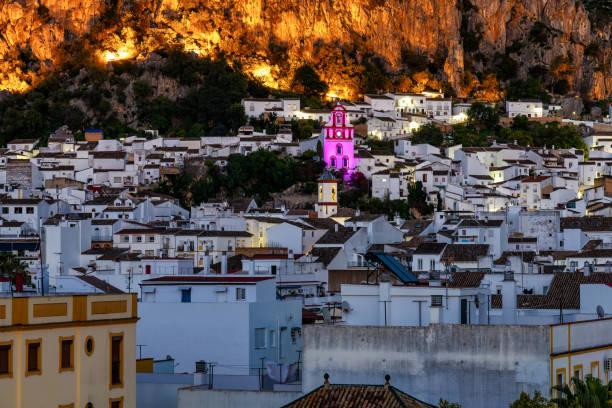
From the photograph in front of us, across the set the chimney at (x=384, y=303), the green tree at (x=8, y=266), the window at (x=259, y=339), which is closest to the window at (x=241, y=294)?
the window at (x=259, y=339)

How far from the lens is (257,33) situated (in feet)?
485

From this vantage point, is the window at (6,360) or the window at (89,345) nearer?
the window at (6,360)

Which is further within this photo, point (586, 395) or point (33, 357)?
point (33, 357)

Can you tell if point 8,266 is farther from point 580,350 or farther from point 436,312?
point 580,350

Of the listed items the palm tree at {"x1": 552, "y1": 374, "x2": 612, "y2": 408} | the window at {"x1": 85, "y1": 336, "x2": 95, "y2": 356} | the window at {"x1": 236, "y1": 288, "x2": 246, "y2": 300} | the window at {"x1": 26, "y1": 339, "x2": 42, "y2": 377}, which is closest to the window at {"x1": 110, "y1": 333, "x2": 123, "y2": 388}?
the window at {"x1": 85, "y1": 336, "x2": 95, "y2": 356}

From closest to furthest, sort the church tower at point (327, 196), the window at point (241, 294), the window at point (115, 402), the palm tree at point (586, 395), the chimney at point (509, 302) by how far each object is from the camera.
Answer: the palm tree at point (586, 395)
the window at point (115, 402)
the chimney at point (509, 302)
the window at point (241, 294)
the church tower at point (327, 196)

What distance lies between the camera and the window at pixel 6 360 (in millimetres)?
23734

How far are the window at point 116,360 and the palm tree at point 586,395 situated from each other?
7698 millimetres

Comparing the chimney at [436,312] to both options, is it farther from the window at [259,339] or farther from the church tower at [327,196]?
the church tower at [327,196]

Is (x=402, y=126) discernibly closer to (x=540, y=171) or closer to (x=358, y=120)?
(x=358, y=120)

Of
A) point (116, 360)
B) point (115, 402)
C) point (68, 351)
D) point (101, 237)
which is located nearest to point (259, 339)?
point (116, 360)

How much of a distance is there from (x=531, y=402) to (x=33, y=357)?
27.2 ft

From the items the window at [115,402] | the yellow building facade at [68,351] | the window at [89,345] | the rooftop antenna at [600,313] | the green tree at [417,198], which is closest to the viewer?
the yellow building facade at [68,351]

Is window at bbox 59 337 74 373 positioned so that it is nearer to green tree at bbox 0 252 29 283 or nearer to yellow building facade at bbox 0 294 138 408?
yellow building facade at bbox 0 294 138 408
